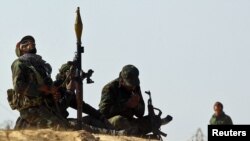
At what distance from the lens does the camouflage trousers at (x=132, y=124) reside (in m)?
15.1

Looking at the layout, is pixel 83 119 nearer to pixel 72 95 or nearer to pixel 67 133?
pixel 72 95

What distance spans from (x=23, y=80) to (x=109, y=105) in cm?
238

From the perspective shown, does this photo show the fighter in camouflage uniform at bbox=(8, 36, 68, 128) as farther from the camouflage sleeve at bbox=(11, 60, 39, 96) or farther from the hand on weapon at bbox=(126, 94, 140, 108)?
the hand on weapon at bbox=(126, 94, 140, 108)

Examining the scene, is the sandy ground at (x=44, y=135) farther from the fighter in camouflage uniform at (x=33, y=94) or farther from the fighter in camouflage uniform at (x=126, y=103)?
the fighter in camouflage uniform at (x=126, y=103)

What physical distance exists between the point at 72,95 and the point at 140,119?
6.10ft

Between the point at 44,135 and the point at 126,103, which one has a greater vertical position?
the point at 126,103

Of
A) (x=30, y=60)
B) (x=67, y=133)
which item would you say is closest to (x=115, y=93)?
(x=30, y=60)

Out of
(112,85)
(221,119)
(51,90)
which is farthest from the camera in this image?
(221,119)

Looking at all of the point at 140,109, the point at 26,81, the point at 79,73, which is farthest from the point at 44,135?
the point at 140,109

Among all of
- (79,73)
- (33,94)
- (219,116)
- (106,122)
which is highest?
(79,73)

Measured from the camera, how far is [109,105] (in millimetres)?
15422

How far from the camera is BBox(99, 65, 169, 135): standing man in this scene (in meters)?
15.4

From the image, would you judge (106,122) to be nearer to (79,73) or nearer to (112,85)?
(112,85)

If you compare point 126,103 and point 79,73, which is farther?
point 126,103
